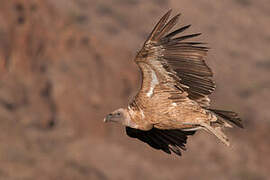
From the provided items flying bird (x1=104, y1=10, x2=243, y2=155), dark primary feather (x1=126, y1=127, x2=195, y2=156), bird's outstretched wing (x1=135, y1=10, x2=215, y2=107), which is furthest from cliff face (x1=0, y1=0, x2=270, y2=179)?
bird's outstretched wing (x1=135, y1=10, x2=215, y2=107)

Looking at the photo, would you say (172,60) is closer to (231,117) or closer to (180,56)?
(180,56)

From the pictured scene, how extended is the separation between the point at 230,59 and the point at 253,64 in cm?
90

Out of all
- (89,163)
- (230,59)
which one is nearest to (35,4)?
(89,163)

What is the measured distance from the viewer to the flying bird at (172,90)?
11258 millimetres

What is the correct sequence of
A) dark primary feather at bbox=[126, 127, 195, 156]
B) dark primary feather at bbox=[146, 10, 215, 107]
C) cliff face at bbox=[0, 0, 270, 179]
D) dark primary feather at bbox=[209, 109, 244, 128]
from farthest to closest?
cliff face at bbox=[0, 0, 270, 179] → dark primary feather at bbox=[126, 127, 195, 156] → dark primary feather at bbox=[209, 109, 244, 128] → dark primary feather at bbox=[146, 10, 215, 107]

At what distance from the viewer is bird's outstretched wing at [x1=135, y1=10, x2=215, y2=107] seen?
1124 centimetres

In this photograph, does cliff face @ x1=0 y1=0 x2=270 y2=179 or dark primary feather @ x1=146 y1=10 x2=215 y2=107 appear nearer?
dark primary feather @ x1=146 y1=10 x2=215 y2=107

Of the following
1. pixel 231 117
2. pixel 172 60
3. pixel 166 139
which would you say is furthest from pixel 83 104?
pixel 172 60

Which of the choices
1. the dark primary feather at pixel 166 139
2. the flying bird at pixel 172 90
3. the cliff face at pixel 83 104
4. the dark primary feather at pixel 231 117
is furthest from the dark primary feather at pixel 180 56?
the cliff face at pixel 83 104

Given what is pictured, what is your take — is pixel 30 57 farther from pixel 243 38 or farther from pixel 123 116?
pixel 123 116

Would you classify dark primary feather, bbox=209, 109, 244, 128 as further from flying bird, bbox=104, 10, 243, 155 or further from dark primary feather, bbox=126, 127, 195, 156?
dark primary feather, bbox=126, 127, 195, 156

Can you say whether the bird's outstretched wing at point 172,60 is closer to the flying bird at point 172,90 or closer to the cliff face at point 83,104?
the flying bird at point 172,90

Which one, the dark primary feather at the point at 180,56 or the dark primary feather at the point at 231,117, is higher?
the dark primary feather at the point at 180,56

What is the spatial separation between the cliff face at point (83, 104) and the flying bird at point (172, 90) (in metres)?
11.5
